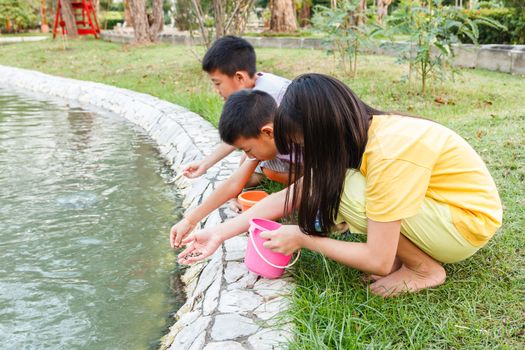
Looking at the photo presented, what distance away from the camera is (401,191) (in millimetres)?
1950

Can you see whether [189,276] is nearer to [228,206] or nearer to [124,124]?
[228,206]

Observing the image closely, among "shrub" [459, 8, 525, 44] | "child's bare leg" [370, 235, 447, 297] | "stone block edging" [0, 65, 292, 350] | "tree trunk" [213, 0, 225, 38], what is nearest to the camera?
"stone block edging" [0, 65, 292, 350]

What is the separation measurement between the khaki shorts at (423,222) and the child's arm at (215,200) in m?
→ 0.87

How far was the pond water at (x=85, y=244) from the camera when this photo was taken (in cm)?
261

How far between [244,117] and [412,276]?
103cm

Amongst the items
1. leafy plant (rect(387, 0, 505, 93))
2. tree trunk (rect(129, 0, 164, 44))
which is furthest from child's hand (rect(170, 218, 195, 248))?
tree trunk (rect(129, 0, 164, 44))

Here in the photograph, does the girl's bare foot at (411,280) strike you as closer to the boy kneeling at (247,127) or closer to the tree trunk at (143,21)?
the boy kneeling at (247,127)

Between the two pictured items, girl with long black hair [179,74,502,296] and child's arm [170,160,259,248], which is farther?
child's arm [170,160,259,248]

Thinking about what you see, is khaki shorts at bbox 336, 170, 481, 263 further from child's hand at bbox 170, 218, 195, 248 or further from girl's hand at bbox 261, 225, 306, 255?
child's hand at bbox 170, 218, 195, 248

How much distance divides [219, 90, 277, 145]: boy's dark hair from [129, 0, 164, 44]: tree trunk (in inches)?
483

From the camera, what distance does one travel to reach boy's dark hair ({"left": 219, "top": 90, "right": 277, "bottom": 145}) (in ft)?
8.62

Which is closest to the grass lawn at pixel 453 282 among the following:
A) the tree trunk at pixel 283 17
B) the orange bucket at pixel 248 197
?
the orange bucket at pixel 248 197

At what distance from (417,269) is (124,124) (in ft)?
18.7

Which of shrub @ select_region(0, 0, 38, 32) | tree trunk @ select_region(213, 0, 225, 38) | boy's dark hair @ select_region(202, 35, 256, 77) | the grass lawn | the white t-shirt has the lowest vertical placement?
the grass lawn
